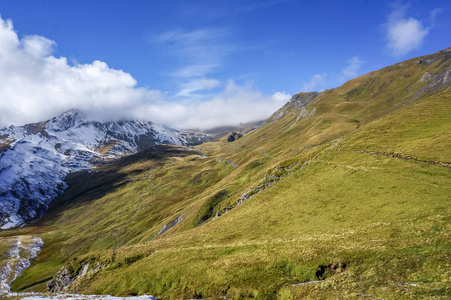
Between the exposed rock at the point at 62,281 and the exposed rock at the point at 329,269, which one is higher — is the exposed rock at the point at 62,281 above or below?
below

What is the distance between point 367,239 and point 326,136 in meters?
123

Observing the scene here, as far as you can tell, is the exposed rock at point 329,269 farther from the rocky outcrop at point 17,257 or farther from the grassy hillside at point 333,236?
the rocky outcrop at point 17,257

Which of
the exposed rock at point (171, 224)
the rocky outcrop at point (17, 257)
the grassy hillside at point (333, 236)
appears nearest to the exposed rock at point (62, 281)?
the grassy hillside at point (333, 236)

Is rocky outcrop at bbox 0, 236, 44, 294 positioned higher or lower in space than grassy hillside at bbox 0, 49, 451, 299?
lower

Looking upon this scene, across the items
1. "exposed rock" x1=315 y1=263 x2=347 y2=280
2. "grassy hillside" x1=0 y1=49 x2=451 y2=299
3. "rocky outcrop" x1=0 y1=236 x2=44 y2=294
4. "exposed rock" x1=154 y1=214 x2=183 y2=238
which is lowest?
"rocky outcrop" x1=0 y1=236 x2=44 y2=294

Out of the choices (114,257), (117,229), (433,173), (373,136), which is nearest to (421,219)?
(433,173)

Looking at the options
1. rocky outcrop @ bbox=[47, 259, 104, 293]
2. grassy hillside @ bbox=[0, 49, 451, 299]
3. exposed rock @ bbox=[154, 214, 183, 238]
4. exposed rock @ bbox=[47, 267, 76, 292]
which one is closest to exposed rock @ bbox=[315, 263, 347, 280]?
grassy hillside @ bbox=[0, 49, 451, 299]

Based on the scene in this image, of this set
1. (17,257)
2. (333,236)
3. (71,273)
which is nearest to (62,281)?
(71,273)

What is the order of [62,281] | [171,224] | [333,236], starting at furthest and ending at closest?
[171,224]
[62,281]
[333,236]

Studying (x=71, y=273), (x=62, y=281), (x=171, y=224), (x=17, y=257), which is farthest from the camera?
(x=17, y=257)

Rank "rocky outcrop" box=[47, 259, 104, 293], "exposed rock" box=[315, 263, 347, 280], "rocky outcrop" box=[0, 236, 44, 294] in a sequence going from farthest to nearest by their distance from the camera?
1. "rocky outcrop" box=[0, 236, 44, 294]
2. "rocky outcrop" box=[47, 259, 104, 293]
3. "exposed rock" box=[315, 263, 347, 280]

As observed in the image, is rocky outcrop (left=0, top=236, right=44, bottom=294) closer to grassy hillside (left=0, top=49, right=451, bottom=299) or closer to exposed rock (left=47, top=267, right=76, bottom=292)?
exposed rock (left=47, top=267, right=76, bottom=292)

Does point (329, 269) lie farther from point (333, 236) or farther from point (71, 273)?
point (71, 273)

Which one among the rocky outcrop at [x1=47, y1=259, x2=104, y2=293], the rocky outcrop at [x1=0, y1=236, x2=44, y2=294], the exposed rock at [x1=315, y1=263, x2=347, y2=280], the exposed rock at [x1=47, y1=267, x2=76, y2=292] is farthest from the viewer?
→ the rocky outcrop at [x1=0, y1=236, x2=44, y2=294]
